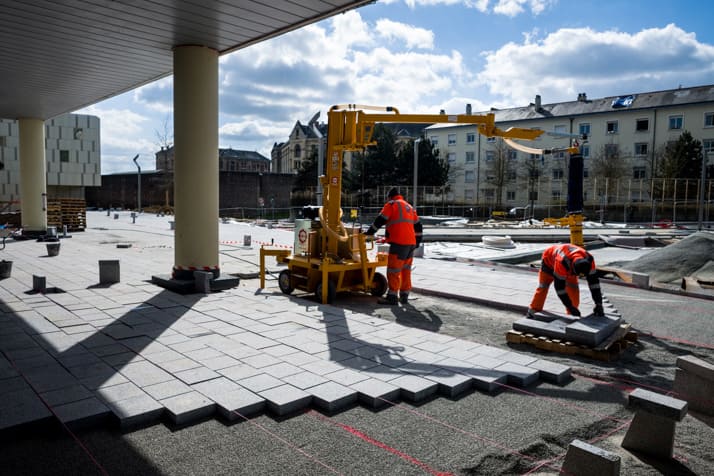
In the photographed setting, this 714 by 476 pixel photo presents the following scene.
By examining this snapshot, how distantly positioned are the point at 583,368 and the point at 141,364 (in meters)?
5.00

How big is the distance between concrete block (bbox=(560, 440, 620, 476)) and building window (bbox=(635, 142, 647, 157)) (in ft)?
198

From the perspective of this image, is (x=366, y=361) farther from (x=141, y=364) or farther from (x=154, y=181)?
(x=154, y=181)

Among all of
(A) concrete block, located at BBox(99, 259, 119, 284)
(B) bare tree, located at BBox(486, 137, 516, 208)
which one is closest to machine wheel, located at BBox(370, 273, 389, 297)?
(A) concrete block, located at BBox(99, 259, 119, 284)

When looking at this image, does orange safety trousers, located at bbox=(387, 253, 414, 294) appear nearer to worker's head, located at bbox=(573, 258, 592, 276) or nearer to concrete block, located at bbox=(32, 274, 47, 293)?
worker's head, located at bbox=(573, 258, 592, 276)

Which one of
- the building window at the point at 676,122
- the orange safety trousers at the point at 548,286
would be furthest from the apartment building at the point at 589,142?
the orange safety trousers at the point at 548,286

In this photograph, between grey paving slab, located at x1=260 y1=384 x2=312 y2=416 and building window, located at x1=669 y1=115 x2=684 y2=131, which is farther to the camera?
building window, located at x1=669 y1=115 x2=684 y2=131

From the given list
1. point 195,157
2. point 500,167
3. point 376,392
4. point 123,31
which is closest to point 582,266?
point 376,392

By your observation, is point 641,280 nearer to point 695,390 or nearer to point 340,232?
point 340,232

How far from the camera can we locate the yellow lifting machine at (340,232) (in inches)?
376

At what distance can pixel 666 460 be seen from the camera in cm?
401

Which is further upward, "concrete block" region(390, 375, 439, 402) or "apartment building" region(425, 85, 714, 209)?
"apartment building" region(425, 85, 714, 209)

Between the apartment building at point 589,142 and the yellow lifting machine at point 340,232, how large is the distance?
4316 centimetres

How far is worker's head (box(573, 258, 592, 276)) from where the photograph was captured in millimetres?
7023

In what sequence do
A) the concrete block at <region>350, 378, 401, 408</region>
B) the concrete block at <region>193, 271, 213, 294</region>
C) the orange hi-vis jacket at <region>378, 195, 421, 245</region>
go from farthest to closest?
the concrete block at <region>193, 271, 213, 294</region>
the orange hi-vis jacket at <region>378, 195, 421, 245</region>
the concrete block at <region>350, 378, 401, 408</region>
